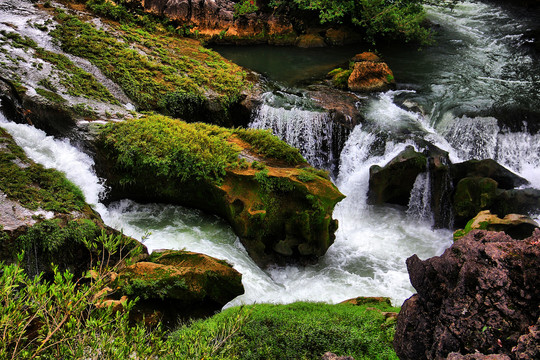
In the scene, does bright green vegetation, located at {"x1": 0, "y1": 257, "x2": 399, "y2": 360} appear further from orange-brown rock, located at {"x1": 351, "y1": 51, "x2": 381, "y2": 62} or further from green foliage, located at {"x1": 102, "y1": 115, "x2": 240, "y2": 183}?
orange-brown rock, located at {"x1": 351, "y1": 51, "x2": 381, "y2": 62}

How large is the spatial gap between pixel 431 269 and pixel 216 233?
5.67m

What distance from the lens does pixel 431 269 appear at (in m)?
3.78

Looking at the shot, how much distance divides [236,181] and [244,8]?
44.3 feet

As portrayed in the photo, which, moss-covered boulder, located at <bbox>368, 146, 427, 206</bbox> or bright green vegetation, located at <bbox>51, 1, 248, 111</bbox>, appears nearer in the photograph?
moss-covered boulder, located at <bbox>368, 146, 427, 206</bbox>

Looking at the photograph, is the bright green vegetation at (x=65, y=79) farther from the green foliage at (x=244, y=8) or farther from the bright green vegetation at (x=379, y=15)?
the bright green vegetation at (x=379, y=15)

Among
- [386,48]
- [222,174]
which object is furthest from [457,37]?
[222,174]

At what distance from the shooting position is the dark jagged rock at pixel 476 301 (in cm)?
311

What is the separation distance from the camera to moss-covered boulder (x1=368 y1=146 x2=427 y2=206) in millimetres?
10336

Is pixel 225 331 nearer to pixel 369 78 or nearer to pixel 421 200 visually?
pixel 421 200

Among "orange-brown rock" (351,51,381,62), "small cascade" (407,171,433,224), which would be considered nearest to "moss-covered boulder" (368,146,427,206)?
"small cascade" (407,171,433,224)

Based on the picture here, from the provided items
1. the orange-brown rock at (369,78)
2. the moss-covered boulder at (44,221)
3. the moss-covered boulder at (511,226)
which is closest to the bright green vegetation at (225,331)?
the moss-covered boulder at (44,221)

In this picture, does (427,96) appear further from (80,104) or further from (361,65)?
(80,104)

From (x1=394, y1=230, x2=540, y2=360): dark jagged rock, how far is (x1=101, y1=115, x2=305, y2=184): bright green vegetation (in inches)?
212

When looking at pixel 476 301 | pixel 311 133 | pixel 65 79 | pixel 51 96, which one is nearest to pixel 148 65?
pixel 65 79
